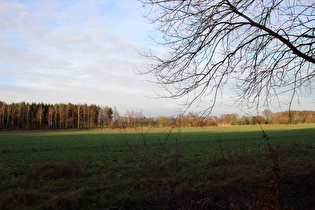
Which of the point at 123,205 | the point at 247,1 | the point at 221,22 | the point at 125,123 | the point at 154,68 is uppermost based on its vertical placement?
the point at 247,1

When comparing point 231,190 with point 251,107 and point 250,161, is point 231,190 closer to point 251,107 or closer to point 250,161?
point 251,107

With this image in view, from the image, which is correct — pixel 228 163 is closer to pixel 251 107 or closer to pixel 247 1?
pixel 251 107

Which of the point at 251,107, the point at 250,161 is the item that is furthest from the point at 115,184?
the point at 250,161

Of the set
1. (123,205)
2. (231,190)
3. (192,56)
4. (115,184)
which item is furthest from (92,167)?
(192,56)

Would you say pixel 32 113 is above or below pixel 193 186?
above

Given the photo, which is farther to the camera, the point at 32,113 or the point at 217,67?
the point at 32,113

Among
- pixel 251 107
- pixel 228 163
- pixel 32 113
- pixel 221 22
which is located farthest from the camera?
pixel 32 113

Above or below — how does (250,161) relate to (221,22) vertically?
below

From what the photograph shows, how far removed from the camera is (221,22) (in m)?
4.79

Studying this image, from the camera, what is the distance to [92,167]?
35.7ft

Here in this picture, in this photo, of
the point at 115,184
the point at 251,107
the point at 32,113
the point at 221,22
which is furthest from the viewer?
the point at 32,113

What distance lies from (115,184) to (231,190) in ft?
12.8

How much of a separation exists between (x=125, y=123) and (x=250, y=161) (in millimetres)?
6408

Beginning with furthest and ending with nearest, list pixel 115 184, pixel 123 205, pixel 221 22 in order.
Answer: pixel 115 184
pixel 123 205
pixel 221 22
